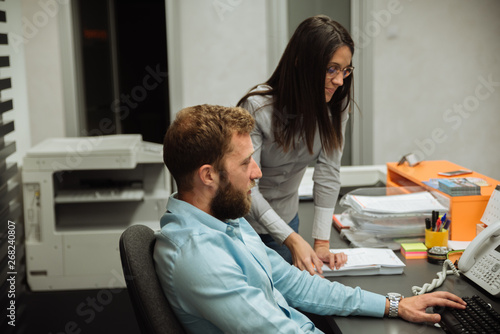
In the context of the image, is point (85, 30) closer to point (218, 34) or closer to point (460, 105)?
point (218, 34)

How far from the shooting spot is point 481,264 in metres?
1.48

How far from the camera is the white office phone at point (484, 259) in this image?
4.67 ft

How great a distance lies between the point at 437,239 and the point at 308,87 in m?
0.65

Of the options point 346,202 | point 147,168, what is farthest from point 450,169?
point 147,168

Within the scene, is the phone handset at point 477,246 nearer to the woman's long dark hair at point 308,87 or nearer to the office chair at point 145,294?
the woman's long dark hair at point 308,87

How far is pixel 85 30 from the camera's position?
401cm

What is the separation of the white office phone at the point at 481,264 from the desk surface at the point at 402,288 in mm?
21

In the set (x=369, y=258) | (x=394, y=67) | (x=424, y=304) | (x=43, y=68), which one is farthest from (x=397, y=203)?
(x=43, y=68)

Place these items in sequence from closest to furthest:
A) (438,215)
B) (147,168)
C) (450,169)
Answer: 1. (438,215)
2. (450,169)
3. (147,168)

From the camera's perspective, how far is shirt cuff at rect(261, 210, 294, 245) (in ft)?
5.48

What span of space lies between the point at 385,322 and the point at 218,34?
9.09ft

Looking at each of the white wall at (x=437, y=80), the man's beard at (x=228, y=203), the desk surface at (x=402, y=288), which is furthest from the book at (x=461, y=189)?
the white wall at (x=437, y=80)

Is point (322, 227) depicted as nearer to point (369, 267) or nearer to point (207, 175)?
point (369, 267)

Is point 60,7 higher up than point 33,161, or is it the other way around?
point 60,7
